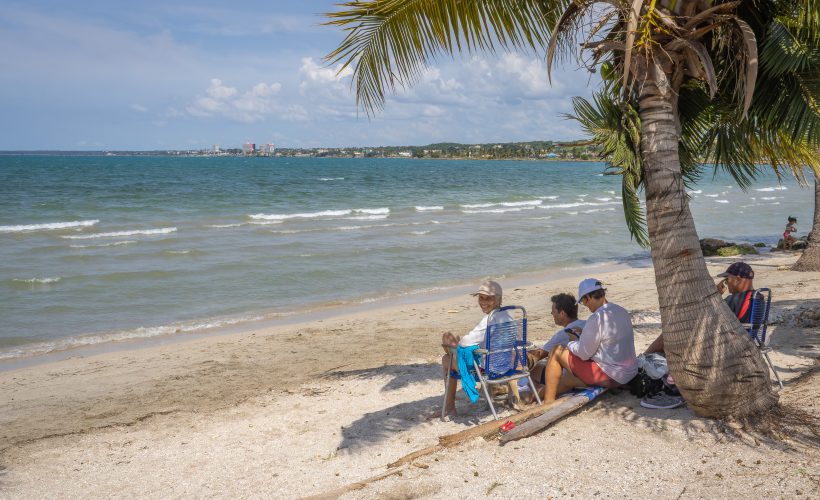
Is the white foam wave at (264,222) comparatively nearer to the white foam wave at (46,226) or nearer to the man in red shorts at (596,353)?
the white foam wave at (46,226)

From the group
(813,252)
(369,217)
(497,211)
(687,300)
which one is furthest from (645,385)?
(497,211)

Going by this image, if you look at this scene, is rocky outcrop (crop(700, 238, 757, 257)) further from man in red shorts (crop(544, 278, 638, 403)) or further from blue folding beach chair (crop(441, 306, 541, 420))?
blue folding beach chair (crop(441, 306, 541, 420))

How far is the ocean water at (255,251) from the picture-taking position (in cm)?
1204

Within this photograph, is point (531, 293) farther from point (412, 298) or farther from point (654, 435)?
point (654, 435)

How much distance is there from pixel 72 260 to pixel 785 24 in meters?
16.9

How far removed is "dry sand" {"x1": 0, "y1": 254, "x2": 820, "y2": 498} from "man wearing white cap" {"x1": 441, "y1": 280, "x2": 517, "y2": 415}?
0.69ft

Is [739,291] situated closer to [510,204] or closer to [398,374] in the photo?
[398,374]

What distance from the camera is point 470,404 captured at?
603 cm

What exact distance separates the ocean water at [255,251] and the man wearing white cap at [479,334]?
2.75 m

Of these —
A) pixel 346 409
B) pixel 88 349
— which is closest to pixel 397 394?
pixel 346 409

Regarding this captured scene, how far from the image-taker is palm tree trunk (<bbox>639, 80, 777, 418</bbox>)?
14.5ft

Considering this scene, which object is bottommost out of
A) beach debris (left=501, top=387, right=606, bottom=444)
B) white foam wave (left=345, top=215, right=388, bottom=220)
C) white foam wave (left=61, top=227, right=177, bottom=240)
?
white foam wave (left=61, top=227, right=177, bottom=240)

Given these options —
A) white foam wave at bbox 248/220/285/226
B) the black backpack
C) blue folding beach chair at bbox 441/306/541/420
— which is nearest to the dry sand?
the black backpack

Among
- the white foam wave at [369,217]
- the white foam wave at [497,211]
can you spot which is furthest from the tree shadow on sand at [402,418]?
the white foam wave at [497,211]
